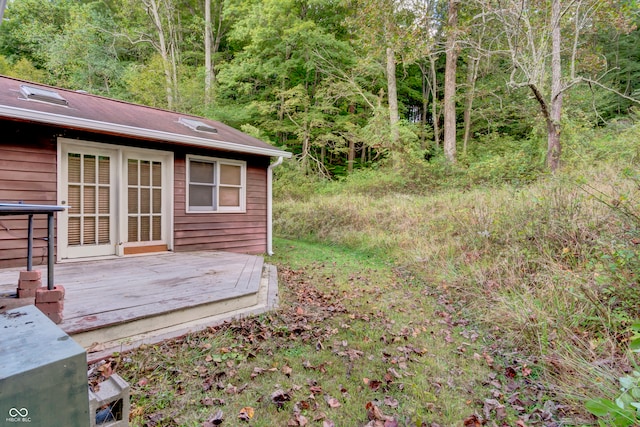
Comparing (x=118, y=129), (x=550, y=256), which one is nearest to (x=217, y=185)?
(x=118, y=129)

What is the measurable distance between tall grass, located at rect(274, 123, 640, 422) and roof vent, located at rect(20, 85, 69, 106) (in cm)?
623

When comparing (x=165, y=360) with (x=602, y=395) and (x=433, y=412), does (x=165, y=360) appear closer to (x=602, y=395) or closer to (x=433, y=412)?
(x=433, y=412)

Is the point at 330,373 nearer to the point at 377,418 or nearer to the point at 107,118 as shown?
the point at 377,418

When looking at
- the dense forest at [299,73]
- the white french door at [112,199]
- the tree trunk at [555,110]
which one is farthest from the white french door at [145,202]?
the tree trunk at [555,110]

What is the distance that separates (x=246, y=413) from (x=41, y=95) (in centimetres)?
567

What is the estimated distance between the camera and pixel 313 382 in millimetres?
2379

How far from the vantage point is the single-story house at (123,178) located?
442 cm

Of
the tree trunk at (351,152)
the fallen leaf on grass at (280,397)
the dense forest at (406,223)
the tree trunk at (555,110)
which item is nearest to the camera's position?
the fallen leaf on grass at (280,397)

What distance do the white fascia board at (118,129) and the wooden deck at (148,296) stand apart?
192cm

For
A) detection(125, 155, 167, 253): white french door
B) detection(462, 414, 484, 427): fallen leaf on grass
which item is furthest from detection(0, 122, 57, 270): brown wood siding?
detection(462, 414, 484, 427): fallen leaf on grass

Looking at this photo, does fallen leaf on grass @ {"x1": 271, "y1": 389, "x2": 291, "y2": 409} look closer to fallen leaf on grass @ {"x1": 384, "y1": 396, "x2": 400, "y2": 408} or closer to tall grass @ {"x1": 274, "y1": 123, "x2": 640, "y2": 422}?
fallen leaf on grass @ {"x1": 384, "y1": 396, "x2": 400, "y2": 408}

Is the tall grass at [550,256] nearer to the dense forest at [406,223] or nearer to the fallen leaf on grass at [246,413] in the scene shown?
the dense forest at [406,223]

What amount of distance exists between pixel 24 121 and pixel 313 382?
490cm

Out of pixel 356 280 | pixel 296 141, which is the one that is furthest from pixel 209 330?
pixel 296 141
